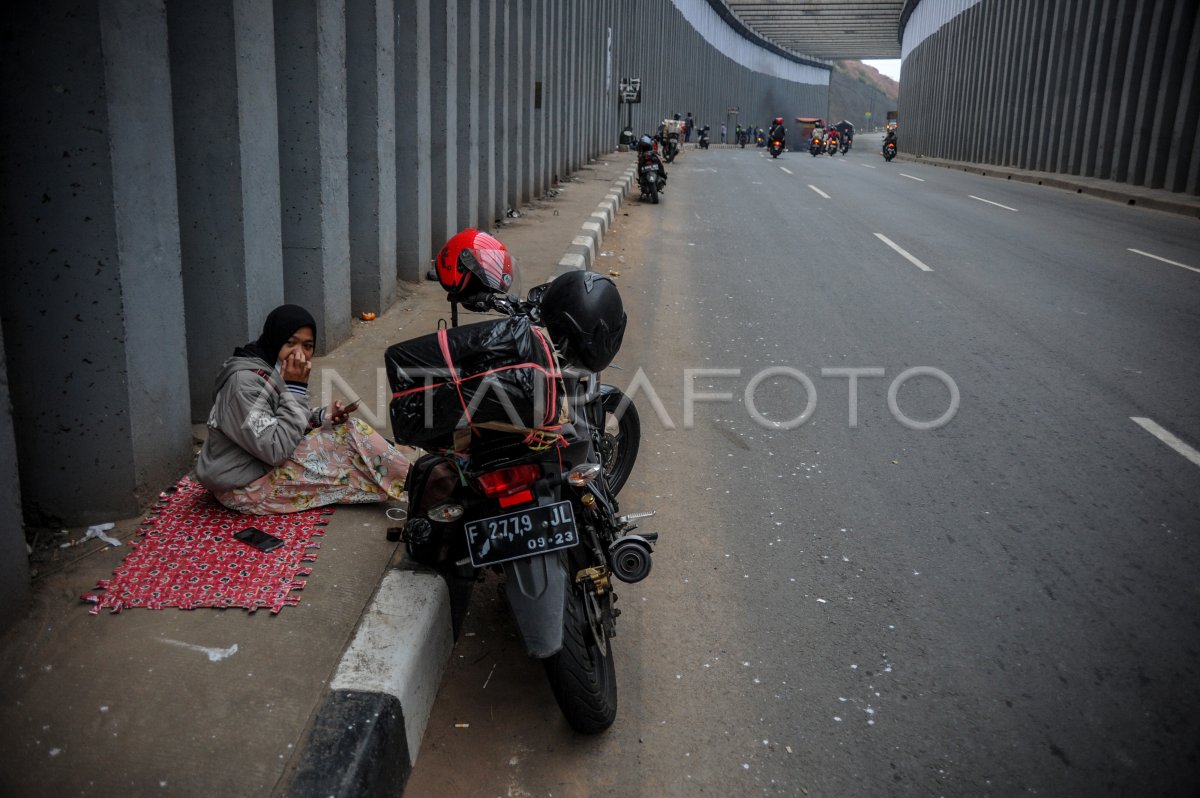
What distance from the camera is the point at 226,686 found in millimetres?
2678

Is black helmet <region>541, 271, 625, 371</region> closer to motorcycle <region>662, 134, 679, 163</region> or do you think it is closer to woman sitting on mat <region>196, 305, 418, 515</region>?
woman sitting on mat <region>196, 305, 418, 515</region>

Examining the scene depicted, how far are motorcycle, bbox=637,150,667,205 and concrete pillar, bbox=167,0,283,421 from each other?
40.5 ft

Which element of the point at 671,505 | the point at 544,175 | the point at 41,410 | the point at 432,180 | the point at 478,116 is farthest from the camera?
the point at 544,175

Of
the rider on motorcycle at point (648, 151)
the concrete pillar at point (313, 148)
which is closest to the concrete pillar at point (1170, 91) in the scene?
the rider on motorcycle at point (648, 151)

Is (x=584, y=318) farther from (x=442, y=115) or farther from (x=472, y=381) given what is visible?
(x=442, y=115)

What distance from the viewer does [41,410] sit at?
342 centimetres

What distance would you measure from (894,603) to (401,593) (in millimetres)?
1812

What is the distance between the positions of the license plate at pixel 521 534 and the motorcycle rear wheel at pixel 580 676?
7.9 inches

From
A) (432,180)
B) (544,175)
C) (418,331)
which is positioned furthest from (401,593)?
(544,175)

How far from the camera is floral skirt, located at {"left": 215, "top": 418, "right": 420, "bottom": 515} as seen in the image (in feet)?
12.1

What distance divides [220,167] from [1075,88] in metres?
26.0

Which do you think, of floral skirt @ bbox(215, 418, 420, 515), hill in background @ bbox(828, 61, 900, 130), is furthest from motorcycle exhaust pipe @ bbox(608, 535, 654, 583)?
hill in background @ bbox(828, 61, 900, 130)

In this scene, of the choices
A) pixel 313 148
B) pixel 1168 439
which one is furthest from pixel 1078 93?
pixel 313 148

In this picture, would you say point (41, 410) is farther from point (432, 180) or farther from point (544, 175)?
point (544, 175)
